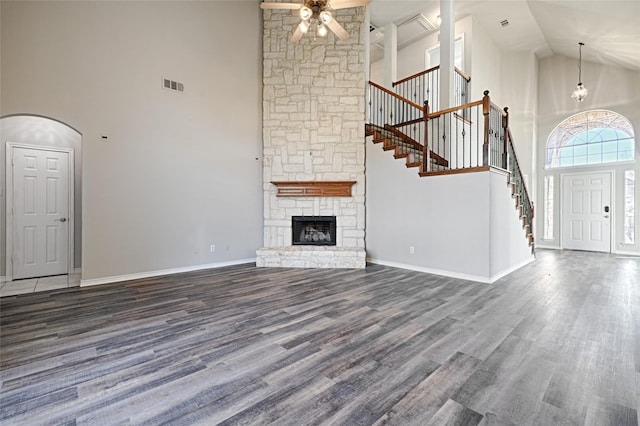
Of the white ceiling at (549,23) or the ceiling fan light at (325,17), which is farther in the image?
the white ceiling at (549,23)

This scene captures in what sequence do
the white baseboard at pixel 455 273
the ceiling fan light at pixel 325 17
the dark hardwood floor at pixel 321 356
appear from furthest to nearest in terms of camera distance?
the white baseboard at pixel 455 273
the ceiling fan light at pixel 325 17
the dark hardwood floor at pixel 321 356

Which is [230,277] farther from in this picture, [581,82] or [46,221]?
[581,82]

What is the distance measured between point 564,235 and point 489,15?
226 inches

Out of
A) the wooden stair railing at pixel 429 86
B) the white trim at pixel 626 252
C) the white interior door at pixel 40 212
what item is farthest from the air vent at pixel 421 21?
the white interior door at pixel 40 212

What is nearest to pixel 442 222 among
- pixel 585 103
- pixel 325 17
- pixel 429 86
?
pixel 325 17

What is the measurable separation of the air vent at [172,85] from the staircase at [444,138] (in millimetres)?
3411

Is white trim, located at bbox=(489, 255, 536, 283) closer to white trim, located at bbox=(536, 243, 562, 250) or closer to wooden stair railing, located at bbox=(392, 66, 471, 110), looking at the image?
white trim, located at bbox=(536, 243, 562, 250)

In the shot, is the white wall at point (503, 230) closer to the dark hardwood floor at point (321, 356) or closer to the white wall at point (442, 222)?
the white wall at point (442, 222)

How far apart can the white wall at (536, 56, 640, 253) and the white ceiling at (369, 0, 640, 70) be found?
32 cm

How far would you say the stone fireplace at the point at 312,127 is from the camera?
18.4 feet

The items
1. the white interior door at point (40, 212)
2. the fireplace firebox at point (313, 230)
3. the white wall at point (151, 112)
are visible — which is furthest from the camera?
the fireplace firebox at point (313, 230)

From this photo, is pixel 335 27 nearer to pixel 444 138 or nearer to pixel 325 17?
pixel 325 17

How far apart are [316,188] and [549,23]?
607 cm

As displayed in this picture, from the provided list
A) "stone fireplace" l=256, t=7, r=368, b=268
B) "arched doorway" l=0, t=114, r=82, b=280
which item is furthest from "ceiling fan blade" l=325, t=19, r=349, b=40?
"arched doorway" l=0, t=114, r=82, b=280
